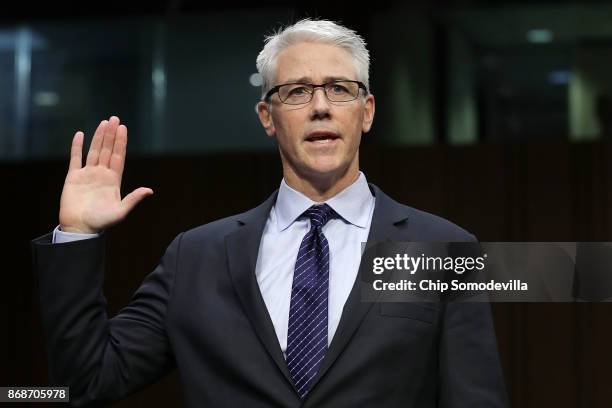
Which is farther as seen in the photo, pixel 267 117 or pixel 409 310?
pixel 267 117

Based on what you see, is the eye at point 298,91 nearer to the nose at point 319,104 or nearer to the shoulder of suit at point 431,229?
the nose at point 319,104

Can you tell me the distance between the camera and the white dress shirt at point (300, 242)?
4.43 feet

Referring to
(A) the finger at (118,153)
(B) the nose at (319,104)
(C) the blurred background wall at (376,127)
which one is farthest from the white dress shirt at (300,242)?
(C) the blurred background wall at (376,127)

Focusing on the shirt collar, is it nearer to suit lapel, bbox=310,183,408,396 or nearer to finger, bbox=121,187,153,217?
suit lapel, bbox=310,183,408,396

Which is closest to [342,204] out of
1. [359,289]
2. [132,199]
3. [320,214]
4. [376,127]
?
[320,214]

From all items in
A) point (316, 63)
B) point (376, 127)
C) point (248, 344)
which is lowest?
point (248, 344)

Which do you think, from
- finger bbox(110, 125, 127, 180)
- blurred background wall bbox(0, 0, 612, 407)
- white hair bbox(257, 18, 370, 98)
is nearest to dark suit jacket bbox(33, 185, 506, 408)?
finger bbox(110, 125, 127, 180)

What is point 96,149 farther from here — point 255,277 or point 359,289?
point 359,289

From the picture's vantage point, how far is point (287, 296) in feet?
4.47

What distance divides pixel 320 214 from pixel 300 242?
0.15 ft

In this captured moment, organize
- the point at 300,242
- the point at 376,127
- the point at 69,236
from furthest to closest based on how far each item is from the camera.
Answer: the point at 376,127
the point at 300,242
the point at 69,236

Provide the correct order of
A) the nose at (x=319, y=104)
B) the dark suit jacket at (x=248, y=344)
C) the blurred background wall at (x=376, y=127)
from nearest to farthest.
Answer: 1. the dark suit jacket at (x=248, y=344)
2. the nose at (x=319, y=104)
3. the blurred background wall at (x=376, y=127)

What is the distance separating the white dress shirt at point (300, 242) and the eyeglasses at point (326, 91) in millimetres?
115

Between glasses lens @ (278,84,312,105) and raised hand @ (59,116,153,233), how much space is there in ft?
0.73
